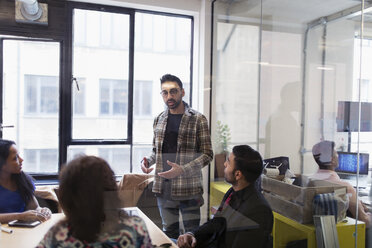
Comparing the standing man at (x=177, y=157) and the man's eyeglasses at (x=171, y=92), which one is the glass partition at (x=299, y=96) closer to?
the standing man at (x=177, y=157)

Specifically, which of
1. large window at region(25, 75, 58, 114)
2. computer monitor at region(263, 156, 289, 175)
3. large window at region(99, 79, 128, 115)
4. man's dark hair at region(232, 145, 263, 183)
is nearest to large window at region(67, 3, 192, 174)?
large window at region(99, 79, 128, 115)

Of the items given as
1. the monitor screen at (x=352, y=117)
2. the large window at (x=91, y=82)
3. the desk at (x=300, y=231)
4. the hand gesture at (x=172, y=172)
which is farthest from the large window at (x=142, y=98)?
the monitor screen at (x=352, y=117)

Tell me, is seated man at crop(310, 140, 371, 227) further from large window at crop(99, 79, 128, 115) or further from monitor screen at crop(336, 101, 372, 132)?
large window at crop(99, 79, 128, 115)

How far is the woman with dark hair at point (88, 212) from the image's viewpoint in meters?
1.01

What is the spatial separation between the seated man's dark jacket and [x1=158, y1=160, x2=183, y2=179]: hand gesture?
427 mm

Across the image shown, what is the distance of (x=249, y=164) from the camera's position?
2033mm

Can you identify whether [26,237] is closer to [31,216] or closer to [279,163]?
[31,216]

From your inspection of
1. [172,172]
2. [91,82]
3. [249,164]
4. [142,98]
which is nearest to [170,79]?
[142,98]

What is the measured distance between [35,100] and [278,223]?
165 centimetres

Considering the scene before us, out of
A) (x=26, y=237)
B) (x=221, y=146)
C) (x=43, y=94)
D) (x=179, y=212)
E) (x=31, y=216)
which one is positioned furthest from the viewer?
(x=221, y=146)

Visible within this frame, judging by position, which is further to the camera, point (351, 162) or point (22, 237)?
point (351, 162)

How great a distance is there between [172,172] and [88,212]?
4.44ft

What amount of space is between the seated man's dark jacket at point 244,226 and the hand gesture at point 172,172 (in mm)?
427

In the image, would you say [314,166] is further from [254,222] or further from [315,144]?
[254,222]
